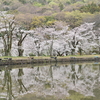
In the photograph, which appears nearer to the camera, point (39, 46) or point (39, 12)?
point (39, 46)

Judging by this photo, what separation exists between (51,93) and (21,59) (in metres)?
14.2

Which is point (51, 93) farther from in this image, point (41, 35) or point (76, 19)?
point (76, 19)

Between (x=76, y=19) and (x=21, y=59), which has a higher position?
(x=76, y=19)

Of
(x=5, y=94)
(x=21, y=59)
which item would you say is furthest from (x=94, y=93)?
(x=21, y=59)

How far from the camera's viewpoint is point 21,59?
66.8ft

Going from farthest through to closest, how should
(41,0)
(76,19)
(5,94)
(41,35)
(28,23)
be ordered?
1. (41,0)
2. (76,19)
3. (28,23)
4. (41,35)
5. (5,94)

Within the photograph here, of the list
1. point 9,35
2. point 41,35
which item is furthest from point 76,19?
point 9,35

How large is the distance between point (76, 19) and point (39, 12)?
48.4ft

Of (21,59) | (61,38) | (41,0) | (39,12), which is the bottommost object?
(21,59)

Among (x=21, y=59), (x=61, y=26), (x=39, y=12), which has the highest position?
(x=39, y=12)

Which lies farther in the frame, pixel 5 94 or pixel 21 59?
pixel 21 59

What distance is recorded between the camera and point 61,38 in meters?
27.6

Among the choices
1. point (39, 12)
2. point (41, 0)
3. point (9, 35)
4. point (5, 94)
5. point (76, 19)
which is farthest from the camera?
point (41, 0)

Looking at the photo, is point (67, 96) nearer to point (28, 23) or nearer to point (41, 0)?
point (28, 23)
